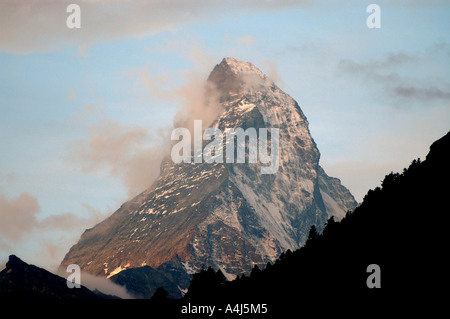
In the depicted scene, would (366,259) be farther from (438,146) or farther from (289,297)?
(438,146)

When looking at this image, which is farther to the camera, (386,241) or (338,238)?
(338,238)

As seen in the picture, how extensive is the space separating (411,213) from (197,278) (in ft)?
161

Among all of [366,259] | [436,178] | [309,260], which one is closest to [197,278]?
[309,260]

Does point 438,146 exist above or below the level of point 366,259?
above
